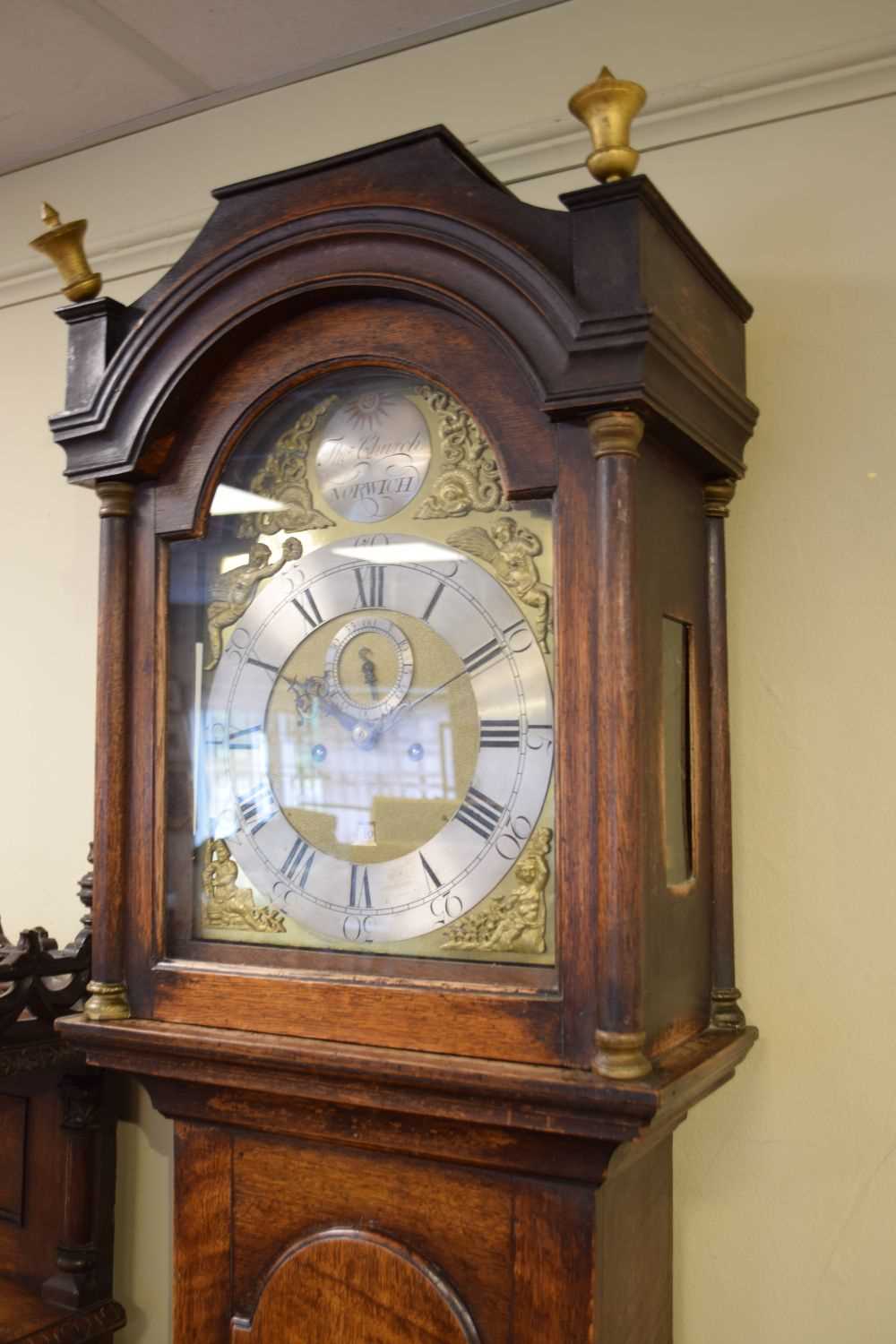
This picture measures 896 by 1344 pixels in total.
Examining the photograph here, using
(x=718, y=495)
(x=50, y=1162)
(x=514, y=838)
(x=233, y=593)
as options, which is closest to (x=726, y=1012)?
(x=514, y=838)

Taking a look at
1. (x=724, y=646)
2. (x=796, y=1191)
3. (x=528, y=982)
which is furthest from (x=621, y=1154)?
(x=724, y=646)

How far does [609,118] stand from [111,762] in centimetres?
82

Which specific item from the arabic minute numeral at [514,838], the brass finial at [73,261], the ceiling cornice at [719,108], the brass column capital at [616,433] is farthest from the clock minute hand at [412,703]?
the ceiling cornice at [719,108]

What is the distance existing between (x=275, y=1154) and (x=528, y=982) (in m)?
0.38

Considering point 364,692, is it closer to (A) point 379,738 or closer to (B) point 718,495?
(A) point 379,738

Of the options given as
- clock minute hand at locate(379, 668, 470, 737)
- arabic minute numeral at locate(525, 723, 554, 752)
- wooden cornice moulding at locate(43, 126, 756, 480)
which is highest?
wooden cornice moulding at locate(43, 126, 756, 480)

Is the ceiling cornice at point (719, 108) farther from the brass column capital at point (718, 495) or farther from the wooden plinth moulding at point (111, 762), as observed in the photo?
the wooden plinth moulding at point (111, 762)

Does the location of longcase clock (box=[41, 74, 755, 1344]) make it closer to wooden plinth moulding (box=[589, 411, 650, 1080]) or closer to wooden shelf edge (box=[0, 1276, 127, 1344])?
wooden plinth moulding (box=[589, 411, 650, 1080])

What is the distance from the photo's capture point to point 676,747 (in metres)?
1.37

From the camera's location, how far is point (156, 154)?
6.75 ft

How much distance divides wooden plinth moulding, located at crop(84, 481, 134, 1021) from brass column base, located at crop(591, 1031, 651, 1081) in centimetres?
54

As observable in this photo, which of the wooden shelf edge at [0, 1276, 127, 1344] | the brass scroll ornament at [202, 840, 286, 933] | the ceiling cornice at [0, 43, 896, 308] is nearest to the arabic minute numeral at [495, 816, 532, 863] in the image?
the brass scroll ornament at [202, 840, 286, 933]

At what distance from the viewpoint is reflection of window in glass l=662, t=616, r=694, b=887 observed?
133 centimetres

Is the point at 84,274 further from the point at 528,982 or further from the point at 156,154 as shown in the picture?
the point at 528,982
